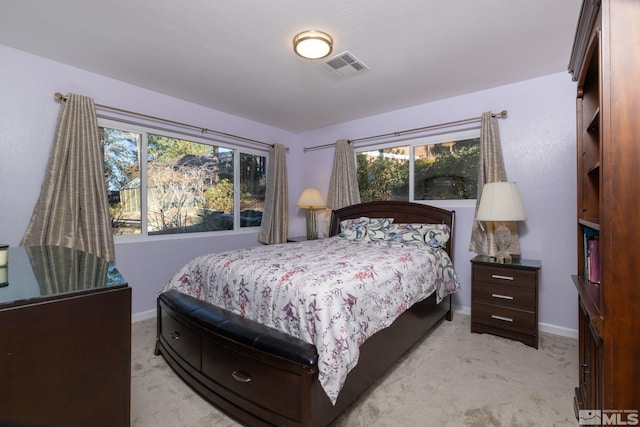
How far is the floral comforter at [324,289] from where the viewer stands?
1483mm

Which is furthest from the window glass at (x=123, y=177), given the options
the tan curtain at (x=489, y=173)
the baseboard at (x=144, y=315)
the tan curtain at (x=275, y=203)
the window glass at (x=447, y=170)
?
the tan curtain at (x=489, y=173)

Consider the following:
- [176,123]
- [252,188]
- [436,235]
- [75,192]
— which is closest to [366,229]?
[436,235]

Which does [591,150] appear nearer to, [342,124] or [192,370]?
[192,370]

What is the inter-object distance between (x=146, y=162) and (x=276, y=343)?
2732 mm

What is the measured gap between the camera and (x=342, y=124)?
172 inches

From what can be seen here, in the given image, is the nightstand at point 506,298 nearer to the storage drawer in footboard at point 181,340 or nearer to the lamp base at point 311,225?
the lamp base at point 311,225

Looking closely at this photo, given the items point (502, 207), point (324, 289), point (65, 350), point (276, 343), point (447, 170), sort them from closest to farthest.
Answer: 1. point (65, 350)
2. point (276, 343)
3. point (324, 289)
4. point (502, 207)
5. point (447, 170)

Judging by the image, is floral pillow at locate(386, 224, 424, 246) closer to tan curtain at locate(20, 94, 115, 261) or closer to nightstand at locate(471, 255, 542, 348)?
nightstand at locate(471, 255, 542, 348)

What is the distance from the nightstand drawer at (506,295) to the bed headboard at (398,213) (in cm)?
53

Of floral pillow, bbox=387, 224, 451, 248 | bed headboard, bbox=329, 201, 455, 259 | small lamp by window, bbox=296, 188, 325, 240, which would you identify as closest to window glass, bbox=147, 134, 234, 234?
small lamp by window, bbox=296, 188, 325, 240

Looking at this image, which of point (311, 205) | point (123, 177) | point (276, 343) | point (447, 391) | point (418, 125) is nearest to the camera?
point (276, 343)

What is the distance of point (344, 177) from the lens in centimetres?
411

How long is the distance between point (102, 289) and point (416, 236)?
2.74m

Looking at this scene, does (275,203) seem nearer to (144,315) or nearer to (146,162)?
(146,162)
